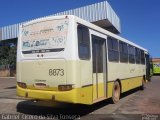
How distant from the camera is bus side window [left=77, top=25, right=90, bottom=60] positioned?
9875 mm

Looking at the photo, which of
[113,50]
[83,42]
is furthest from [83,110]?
[113,50]

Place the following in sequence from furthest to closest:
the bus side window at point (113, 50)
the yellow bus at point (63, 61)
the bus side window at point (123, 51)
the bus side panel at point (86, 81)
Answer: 1. the bus side window at point (123, 51)
2. the bus side window at point (113, 50)
3. the bus side panel at point (86, 81)
4. the yellow bus at point (63, 61)

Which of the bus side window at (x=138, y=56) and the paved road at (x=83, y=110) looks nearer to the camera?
the paved road at (x=83, y=110)

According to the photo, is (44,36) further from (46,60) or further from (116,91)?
(116,91)

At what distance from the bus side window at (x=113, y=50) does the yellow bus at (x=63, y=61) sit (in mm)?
478

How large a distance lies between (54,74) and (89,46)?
5.10ft

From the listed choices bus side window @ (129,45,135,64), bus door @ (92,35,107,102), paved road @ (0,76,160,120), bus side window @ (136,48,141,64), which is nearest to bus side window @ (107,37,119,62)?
bus door @ (92,35,107,102)

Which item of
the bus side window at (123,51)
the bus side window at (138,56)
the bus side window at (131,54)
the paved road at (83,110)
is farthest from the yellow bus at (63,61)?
the bus side window at (138,56)

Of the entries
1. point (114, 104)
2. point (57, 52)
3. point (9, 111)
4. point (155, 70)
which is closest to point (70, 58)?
point (57, 52)

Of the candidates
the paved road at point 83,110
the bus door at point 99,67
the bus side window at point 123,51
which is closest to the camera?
the paved road at point 83,110

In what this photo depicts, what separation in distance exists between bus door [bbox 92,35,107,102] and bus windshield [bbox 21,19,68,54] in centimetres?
151

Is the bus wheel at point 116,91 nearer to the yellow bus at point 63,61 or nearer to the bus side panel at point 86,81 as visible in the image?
the yellow bus at point 63,61

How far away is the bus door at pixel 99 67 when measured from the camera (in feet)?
36.0

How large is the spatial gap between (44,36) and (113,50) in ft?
12.9
